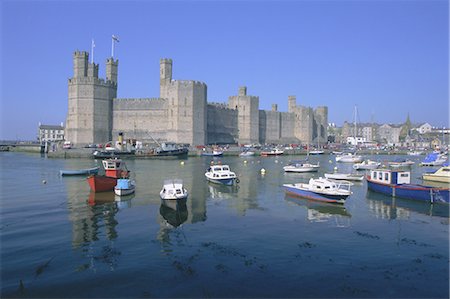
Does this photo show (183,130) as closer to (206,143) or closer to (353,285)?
(206,143)

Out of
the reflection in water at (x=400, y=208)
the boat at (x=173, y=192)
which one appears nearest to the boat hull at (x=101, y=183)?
the boat at (x=173, y=192)

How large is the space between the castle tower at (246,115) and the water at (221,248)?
58.9 metres

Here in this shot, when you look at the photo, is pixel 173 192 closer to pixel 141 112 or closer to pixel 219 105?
pixel 141 112

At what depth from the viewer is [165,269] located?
9328 mm

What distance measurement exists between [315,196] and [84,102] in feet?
163

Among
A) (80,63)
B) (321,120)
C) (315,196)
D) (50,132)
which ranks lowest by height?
(315,196)

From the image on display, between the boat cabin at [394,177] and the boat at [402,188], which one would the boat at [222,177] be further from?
the boat cabin at [394,177]

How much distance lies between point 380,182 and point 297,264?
43.9 ft

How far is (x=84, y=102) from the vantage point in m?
60.5

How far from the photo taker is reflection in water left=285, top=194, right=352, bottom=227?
48.5 feet

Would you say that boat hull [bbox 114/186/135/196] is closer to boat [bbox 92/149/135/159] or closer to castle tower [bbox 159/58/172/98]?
boat [bbox 92/149/135/159]

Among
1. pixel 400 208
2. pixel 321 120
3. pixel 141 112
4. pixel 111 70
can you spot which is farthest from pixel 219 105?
pixel 400 208

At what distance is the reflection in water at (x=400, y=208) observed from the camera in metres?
16.1

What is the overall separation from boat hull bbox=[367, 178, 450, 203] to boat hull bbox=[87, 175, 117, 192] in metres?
13.7
